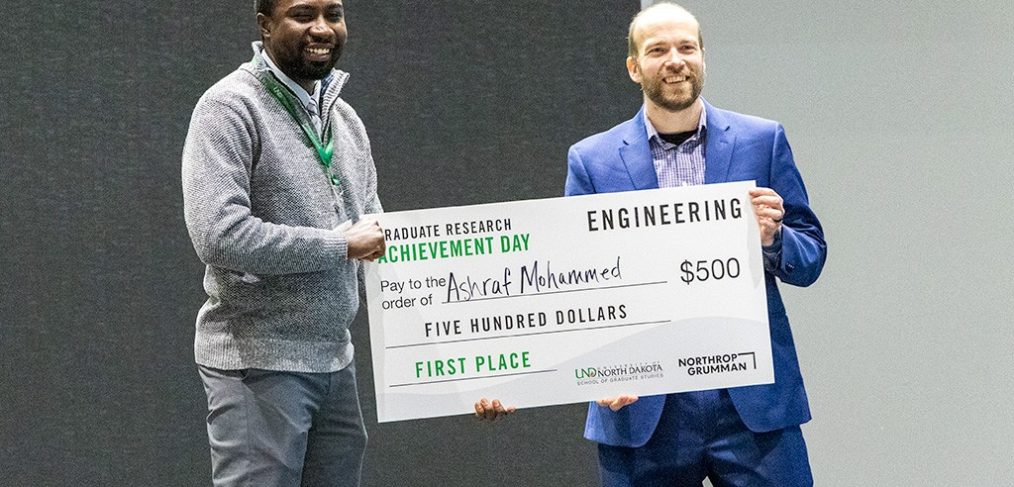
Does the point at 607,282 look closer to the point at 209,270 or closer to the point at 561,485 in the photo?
the point at 209,270

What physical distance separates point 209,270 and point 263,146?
0.29 m

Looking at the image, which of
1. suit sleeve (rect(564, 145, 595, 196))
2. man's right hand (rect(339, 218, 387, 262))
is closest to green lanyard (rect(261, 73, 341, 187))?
man's right hand (rect(339, 218, 387, 262))

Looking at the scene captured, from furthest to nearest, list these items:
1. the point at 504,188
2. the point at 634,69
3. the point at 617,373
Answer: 1. the point at 504,188
2. the point at 634,69
3. the point at 617,373

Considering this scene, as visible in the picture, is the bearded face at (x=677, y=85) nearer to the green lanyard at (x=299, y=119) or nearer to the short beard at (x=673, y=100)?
the short beard at (x=673, y=100)

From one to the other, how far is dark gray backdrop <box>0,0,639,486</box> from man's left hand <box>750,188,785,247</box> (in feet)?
5.31

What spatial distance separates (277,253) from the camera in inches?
84.9

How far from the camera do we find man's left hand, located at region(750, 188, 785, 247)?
2309 mm

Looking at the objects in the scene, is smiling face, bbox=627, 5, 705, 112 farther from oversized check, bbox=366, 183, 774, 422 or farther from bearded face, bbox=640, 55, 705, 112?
oversized check, bbox=366, 183, 774, 422

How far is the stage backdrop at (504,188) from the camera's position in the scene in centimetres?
374

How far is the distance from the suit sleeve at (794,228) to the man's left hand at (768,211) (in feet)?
0.09

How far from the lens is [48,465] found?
148 inches

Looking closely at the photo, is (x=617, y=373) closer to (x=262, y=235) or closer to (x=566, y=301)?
(x=566, y=301)

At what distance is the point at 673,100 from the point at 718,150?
5.6 inches

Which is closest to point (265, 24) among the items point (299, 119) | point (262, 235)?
point (299, 119)
